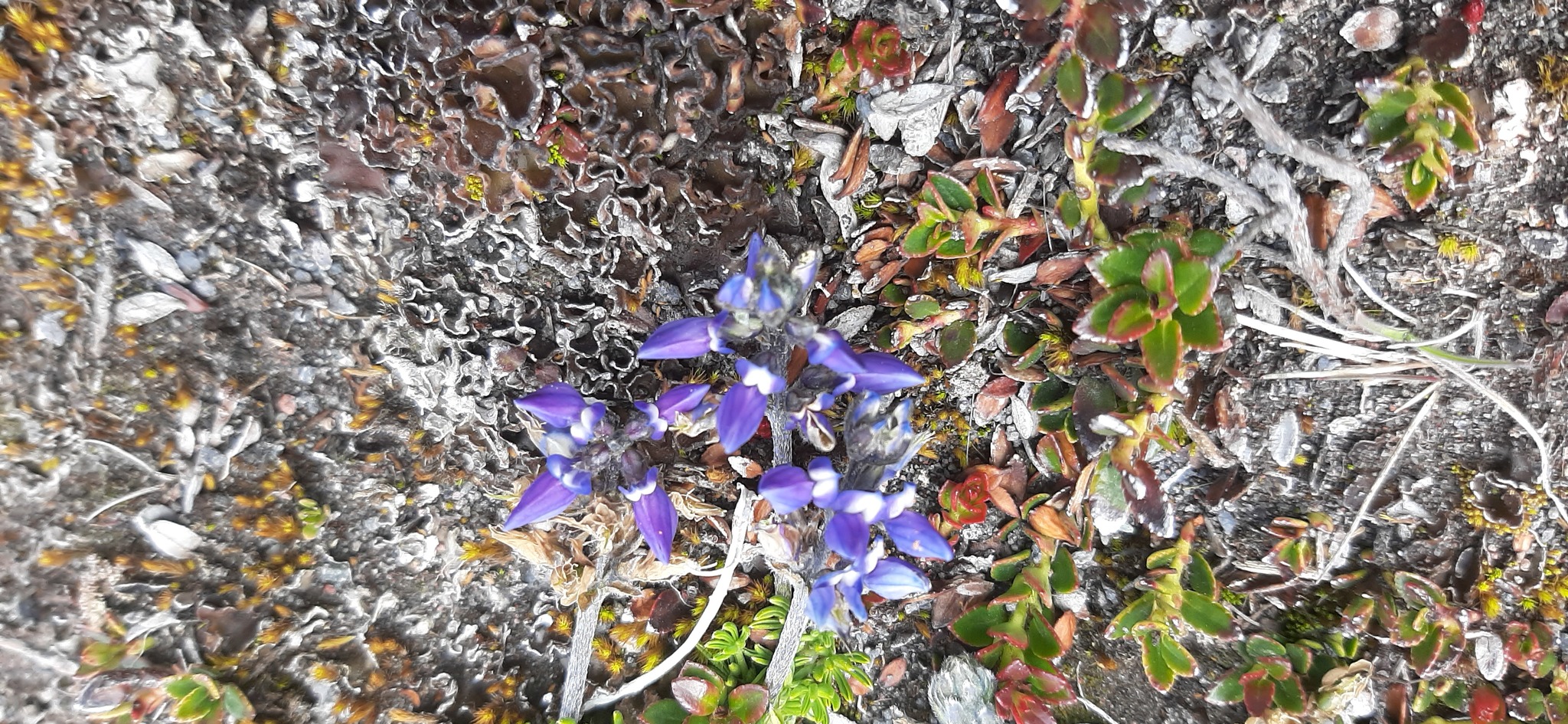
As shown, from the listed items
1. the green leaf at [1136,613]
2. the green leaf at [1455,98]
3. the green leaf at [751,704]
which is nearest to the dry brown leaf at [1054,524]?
the green leaf at [1136,613]

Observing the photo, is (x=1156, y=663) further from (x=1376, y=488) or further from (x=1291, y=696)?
(x=1376, y=488)

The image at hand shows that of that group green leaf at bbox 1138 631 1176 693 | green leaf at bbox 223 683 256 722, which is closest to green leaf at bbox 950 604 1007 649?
green leaf at bbox 1138 631 1176 693

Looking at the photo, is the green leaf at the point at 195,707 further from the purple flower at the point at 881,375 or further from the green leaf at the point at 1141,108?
the green leaf at the point at 1141,108

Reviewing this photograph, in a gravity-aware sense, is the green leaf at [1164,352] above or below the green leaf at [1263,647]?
above

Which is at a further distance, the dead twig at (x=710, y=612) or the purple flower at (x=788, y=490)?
the dead twig at (x=710, y=612)

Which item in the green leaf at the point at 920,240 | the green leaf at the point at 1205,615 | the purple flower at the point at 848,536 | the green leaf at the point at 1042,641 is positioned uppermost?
the green leaf at the point at 920,240

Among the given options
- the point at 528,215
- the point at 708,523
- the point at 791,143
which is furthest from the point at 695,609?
the point at 791,143

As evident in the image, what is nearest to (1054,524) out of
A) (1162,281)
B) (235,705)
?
(1162,281)
